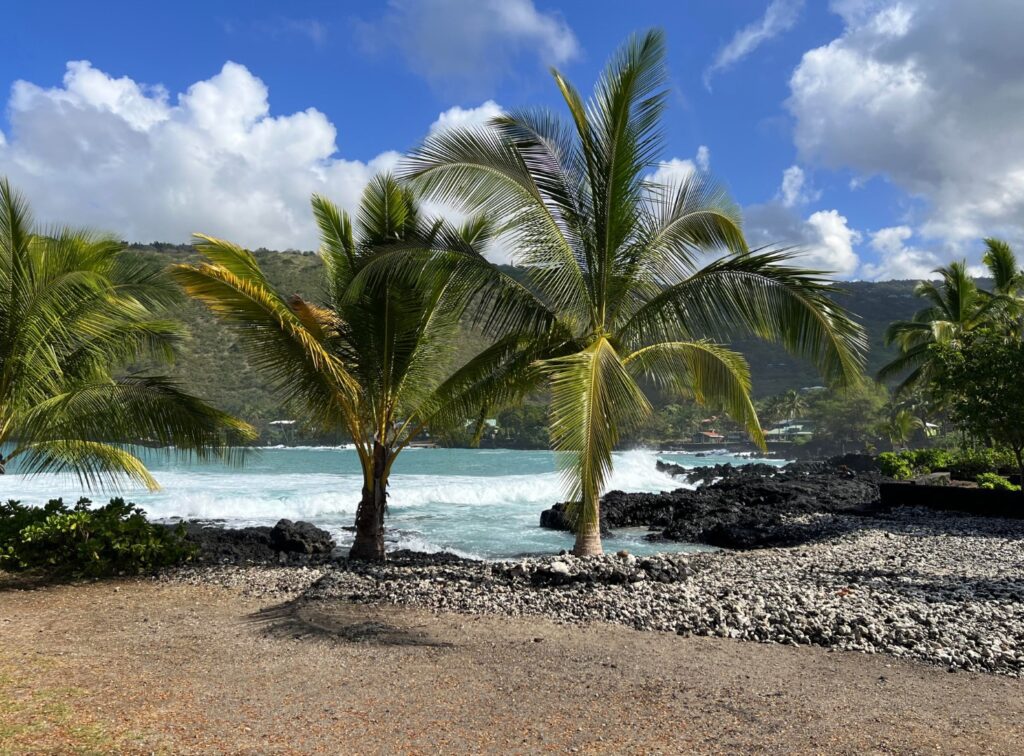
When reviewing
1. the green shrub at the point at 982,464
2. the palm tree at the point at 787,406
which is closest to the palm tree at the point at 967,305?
the green shrub at the point at 982,464

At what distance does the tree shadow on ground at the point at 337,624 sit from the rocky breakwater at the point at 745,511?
29.0ft

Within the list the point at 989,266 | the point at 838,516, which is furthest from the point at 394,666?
the point at 989,266

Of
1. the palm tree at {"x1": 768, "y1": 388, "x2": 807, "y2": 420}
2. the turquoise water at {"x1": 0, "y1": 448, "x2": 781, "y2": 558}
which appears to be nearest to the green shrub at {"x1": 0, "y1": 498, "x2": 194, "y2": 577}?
the turquoise water at {"x1": 0, "y1": 448, "x2": 781, "y2": 558}

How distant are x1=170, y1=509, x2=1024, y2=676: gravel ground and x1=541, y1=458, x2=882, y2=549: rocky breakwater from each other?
384cm

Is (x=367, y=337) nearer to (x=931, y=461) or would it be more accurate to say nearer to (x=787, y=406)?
(x=931, y=461)

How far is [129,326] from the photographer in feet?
31.7

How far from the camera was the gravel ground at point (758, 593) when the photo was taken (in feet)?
19.7

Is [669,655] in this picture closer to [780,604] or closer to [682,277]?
[780,604]

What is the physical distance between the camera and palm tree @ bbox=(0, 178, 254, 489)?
328 inches

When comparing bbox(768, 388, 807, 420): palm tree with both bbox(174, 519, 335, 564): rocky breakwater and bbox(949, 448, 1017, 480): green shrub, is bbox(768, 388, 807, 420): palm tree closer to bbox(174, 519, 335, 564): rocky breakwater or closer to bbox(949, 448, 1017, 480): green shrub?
bbox(949, 448, 1017, 480): green shrub

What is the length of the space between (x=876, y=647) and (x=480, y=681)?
10.4 feet

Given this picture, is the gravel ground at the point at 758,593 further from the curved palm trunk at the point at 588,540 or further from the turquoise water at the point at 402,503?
the turquoise water at the point at 402,503

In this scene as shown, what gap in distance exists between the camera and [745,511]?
62.3 ft

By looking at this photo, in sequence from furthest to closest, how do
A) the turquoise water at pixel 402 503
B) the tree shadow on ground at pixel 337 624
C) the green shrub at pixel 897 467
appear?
the green shrub at pixel 897 467, the turquoise water at pixel 402 503, the tree shadow on ground at pixel 337 624
